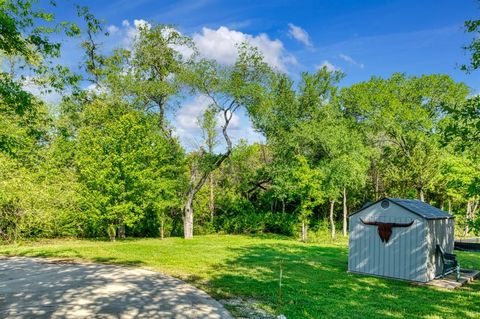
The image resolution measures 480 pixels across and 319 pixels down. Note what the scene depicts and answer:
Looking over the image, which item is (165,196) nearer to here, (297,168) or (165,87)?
(165,87)

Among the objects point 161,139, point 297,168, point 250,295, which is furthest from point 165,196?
point 250,295

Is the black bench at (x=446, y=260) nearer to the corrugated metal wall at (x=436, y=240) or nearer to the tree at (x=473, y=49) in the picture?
the corrugated metal wall at (x=436, y=240)

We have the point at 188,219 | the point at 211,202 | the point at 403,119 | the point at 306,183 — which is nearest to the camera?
the point at 306,183

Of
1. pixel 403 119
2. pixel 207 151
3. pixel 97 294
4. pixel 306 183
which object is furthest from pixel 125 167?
pixel 403 119

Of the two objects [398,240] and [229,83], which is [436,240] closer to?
[398,240]

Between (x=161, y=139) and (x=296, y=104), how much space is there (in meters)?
11.5

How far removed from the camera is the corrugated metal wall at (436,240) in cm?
1174

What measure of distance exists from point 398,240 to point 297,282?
12.6ft

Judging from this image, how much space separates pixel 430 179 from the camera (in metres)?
29.3

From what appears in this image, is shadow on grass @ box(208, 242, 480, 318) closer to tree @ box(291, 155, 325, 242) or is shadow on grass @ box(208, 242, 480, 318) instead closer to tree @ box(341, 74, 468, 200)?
tree @ box(291, 155, 325, 242)

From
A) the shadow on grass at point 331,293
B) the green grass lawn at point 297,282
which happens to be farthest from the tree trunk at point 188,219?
the shadow on grass at point 331,293

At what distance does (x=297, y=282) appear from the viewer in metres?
11.0

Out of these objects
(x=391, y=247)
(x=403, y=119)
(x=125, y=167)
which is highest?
(x=403, y=119)

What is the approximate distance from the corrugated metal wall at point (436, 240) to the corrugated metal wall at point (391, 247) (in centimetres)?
33
